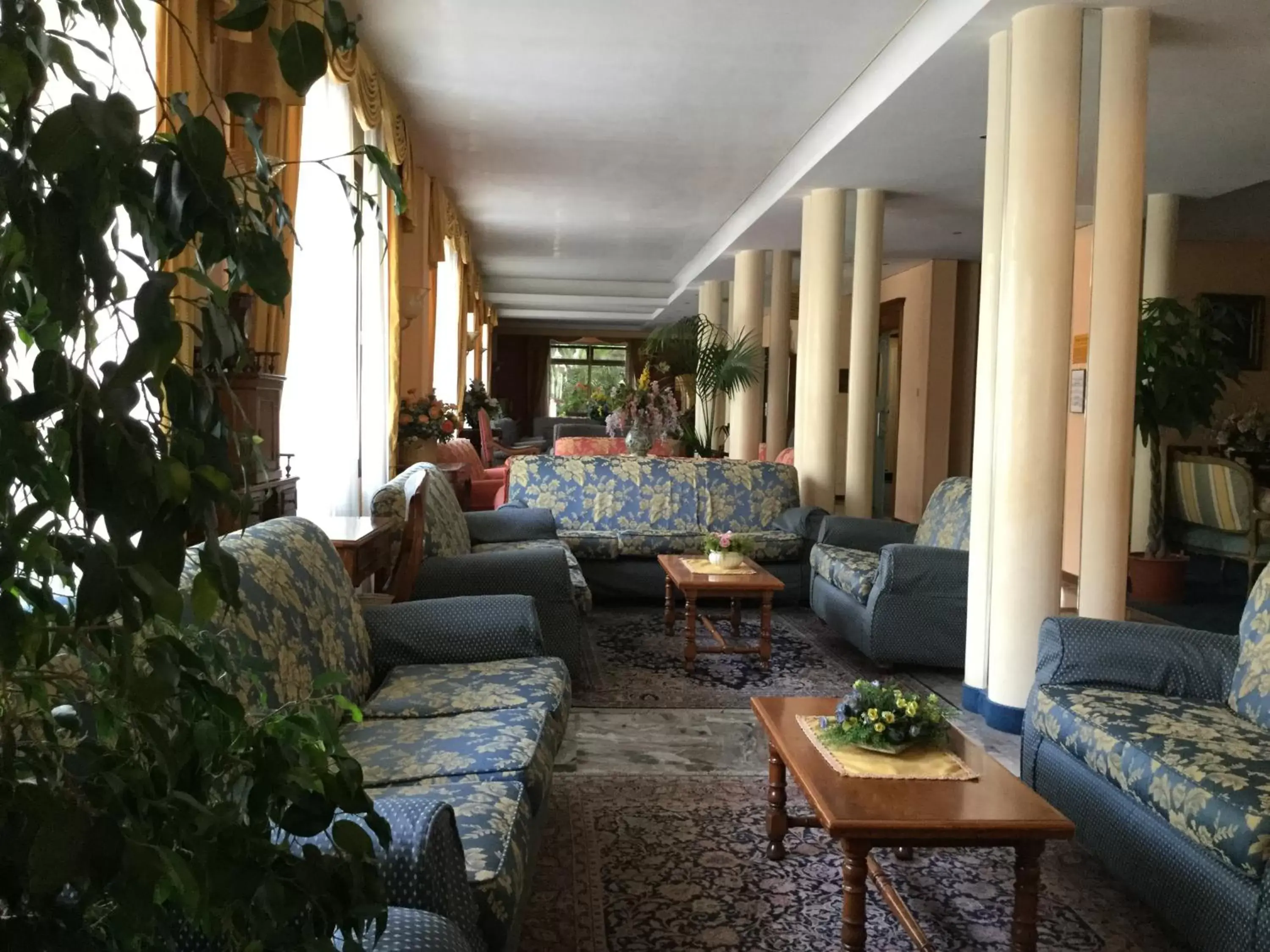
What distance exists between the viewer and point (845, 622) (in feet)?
17.7

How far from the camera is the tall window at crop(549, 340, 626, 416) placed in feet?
77.6

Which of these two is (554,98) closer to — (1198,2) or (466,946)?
(1198,2)

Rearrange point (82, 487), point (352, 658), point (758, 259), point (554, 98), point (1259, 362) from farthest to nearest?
point (758, 259) → point (1259, 362) → point (554, 98) → point (352, 658) → point (82, 487)

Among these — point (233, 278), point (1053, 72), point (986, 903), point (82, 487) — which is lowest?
point (986, 903)

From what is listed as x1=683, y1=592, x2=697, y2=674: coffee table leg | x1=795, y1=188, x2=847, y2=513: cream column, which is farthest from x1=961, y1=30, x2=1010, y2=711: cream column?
x1=795, y1=188, x2=847, y2=513: cream column

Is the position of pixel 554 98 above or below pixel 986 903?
above

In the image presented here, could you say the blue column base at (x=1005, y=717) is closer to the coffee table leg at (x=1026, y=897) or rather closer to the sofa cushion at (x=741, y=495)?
the coffee table leg at (x=1026, y=897)

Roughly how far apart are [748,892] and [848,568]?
287 centimetres

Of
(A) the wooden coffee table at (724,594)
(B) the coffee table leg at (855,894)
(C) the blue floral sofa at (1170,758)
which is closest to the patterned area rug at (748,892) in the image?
(C) the blue floral sofa at (1170,758)

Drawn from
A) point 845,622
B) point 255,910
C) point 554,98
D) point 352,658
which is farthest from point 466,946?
point 554,98

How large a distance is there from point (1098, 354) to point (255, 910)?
4.17m

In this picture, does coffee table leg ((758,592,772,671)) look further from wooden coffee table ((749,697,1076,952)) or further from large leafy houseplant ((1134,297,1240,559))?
large leafy houseplant ((1134,297,1240,559))

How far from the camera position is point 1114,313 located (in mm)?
4223

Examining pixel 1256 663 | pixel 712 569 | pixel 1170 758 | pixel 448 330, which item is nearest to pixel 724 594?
pixel 712 569
